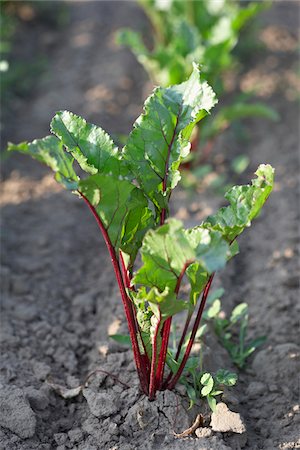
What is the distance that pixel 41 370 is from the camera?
3088mm

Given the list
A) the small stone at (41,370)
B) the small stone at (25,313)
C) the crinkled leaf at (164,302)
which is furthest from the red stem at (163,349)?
the small stone at (25,313)

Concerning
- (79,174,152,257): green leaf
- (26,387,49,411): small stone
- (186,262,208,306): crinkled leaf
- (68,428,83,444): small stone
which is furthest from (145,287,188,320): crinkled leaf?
(26,387,49,411): small stone

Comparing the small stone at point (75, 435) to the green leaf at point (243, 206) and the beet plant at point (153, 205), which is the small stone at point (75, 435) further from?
the green leaf at point (243, 206)

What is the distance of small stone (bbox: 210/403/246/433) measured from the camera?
260 cm

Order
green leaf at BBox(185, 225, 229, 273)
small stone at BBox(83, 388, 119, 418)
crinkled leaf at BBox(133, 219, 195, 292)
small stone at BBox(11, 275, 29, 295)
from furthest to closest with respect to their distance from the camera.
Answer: small stone at BBox(11, 275, 29, 295) < small stone at BBox(83, 388, 119, 418) < crinkled leaf at BBox(133, 219, 195, 292) < green leaf at BBox(185, 225, 229, 273)

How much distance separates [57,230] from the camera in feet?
14.3

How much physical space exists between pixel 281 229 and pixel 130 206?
1981 millimetres

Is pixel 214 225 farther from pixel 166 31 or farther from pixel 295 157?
pixel 166 31

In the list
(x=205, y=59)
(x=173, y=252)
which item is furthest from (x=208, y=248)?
(x=205, y=59)

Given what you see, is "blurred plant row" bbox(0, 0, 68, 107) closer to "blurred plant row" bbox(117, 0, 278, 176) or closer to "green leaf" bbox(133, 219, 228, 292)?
"blurred plant row" bbox(117, 0, 278, 176)

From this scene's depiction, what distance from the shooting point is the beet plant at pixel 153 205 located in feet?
7.59

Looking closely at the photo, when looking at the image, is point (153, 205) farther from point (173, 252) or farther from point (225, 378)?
point (225, 378)

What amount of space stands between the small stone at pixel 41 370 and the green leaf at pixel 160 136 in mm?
963

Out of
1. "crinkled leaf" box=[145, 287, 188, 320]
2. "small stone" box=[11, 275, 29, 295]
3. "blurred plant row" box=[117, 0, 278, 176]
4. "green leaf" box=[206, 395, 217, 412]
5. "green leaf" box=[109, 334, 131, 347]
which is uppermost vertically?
"blurred plant row" box=[117, 0, 278, 176]
